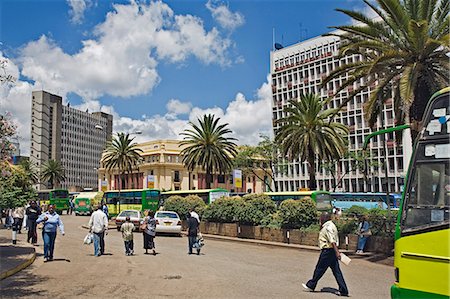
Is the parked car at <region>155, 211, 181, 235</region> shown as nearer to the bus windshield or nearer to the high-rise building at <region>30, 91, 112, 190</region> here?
the bus windshield

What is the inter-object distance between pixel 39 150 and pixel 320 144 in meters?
133

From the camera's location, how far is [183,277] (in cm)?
1219

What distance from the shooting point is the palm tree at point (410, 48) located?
56.1ft

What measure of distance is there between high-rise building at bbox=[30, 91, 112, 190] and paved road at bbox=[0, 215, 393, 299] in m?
126

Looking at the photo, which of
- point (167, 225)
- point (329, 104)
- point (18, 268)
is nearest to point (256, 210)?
point (167, 225)

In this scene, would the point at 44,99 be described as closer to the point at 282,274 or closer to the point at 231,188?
the point at 231,188

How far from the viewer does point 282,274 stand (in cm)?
1319

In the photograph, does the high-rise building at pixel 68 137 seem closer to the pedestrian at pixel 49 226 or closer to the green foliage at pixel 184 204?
the green foliage at pixel 184 204

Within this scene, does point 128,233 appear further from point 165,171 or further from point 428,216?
point 165,171

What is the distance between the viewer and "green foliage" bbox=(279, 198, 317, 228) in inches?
920

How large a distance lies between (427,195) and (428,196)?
0.02 meters

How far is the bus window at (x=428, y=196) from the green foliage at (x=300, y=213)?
697 inches

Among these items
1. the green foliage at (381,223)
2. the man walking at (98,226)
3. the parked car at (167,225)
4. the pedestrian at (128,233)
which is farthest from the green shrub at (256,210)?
the man walking at (98,226)

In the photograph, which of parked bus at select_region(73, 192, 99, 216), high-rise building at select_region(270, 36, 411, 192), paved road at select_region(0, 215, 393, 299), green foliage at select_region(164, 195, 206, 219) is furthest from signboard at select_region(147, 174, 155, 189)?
paved road at select_region(0, 215, 393, 299)
